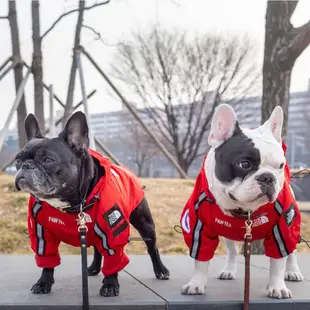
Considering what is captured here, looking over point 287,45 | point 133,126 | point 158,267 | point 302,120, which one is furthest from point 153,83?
point 158,267

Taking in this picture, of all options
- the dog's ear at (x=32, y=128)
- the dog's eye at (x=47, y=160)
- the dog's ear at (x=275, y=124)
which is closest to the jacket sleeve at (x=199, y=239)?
the dog's ear at (x=275, y=124)

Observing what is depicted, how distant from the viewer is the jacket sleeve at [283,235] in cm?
275

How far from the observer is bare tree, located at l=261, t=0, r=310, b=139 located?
15.8 ft

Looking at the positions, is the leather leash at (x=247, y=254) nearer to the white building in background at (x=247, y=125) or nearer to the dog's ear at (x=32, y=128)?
the dog's ear at (x=32, y=128)

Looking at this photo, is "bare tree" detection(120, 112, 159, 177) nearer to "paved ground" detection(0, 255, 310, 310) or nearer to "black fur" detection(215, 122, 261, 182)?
"paved ground" detection(0, 255, 310, 310)

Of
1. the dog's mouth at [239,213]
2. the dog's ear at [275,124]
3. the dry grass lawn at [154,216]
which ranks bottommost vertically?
the dry grass lawn at [154,216]

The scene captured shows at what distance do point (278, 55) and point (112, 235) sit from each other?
299cm

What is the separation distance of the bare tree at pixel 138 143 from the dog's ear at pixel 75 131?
48.4 ft

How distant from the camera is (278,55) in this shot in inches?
191

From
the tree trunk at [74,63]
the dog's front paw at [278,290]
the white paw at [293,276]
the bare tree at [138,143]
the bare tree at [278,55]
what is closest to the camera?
the dog's front paw at [278,290]

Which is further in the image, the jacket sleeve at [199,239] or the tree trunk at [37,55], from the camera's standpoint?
the tree trunk at [37,55]

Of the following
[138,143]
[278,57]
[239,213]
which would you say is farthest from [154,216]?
[138,143]

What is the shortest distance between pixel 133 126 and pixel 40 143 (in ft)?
54.8

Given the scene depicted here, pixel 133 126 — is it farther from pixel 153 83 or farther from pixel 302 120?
pixel 302 120
